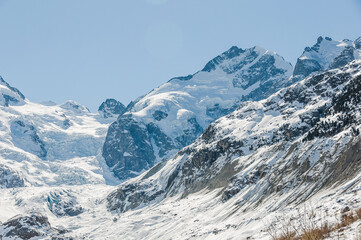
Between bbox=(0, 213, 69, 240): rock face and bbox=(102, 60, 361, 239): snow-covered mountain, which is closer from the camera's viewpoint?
bbox=(102, 60, 361, 239): snow-covered mountain

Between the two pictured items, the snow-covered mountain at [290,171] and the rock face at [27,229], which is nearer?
the snow-covered mountain at [290,171]

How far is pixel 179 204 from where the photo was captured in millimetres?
187375

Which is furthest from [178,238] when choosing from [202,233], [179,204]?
[179,204]

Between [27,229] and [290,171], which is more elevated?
[27,229]

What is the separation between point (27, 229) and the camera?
6599 inches

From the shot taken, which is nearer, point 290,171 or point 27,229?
point 290,171

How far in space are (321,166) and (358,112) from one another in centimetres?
2000

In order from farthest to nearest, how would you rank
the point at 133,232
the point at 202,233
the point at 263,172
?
the point at 133,232 < the point at 263,172 < the point at 202,233

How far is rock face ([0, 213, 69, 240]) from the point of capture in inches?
6495

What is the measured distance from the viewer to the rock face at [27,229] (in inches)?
6495

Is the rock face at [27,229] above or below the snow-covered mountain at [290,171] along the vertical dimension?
above

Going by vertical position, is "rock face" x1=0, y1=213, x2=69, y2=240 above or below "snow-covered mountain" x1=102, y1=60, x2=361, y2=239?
above

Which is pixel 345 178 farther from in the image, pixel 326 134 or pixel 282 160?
pixel 282 160

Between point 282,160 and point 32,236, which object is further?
point 32,236
